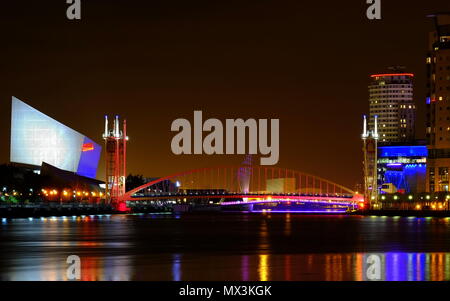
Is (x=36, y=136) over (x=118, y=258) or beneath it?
over

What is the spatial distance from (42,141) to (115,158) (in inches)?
653

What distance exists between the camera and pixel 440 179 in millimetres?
117438

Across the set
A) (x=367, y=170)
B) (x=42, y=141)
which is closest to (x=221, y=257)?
(x=367, y=170)

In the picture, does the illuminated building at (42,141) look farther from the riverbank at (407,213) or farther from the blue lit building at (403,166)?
Answer: the blue lit building at (403,166)

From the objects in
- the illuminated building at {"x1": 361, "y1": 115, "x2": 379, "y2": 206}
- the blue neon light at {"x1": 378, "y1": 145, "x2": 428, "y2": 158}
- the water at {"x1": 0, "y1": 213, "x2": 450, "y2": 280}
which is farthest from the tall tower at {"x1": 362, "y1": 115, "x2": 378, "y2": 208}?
the water at {"x1": 0, "y1": 213, "x2": 450, "y2": 280}

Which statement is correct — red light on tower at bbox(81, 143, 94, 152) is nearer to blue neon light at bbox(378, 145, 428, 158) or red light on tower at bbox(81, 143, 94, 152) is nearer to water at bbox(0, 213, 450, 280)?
blue neon light at bbox(378, 145, 428, 158)

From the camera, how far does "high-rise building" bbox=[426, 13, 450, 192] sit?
4592 inches

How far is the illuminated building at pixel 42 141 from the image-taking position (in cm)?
13638

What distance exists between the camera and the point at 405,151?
15950cm

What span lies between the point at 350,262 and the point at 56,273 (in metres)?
10.9

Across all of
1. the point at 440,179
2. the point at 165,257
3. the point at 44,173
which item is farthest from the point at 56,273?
the point at 44,173

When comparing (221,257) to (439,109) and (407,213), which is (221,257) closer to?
(407,213)
